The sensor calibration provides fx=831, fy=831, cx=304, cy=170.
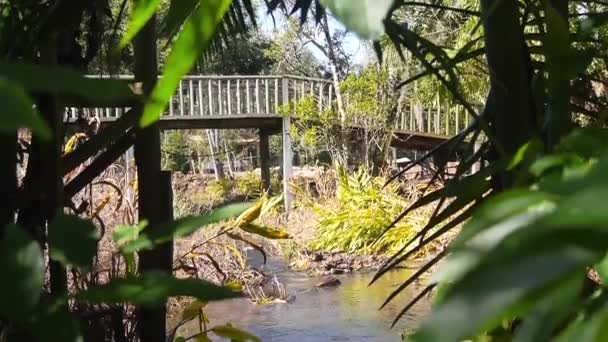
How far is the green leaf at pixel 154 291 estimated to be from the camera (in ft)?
0.73

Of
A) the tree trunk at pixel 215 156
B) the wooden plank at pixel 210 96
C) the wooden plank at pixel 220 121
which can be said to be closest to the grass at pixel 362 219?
the wooden plank at pixel 220 121

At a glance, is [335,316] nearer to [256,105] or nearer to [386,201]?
[386,201]

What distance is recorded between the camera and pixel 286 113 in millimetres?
9156

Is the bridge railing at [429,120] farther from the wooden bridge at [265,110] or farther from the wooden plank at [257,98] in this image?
the wooden plank at [257,98]

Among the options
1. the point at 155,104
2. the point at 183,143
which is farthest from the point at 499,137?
the point at 183,143

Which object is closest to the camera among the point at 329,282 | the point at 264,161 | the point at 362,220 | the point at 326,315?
the point at 326,315

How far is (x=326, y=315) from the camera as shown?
178 inches

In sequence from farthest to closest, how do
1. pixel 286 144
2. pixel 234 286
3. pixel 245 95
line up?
1. pixel 245 95
2. pixel 286 144
3. pixel 234 286

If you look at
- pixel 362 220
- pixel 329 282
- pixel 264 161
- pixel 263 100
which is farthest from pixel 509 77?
pixel 264 161

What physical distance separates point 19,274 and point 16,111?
0.24ft

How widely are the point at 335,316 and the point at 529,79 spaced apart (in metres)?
4.02

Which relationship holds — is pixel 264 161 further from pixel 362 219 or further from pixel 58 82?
pixel 58 82

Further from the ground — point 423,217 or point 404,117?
point 404,117

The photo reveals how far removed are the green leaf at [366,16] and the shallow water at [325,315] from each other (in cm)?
351
